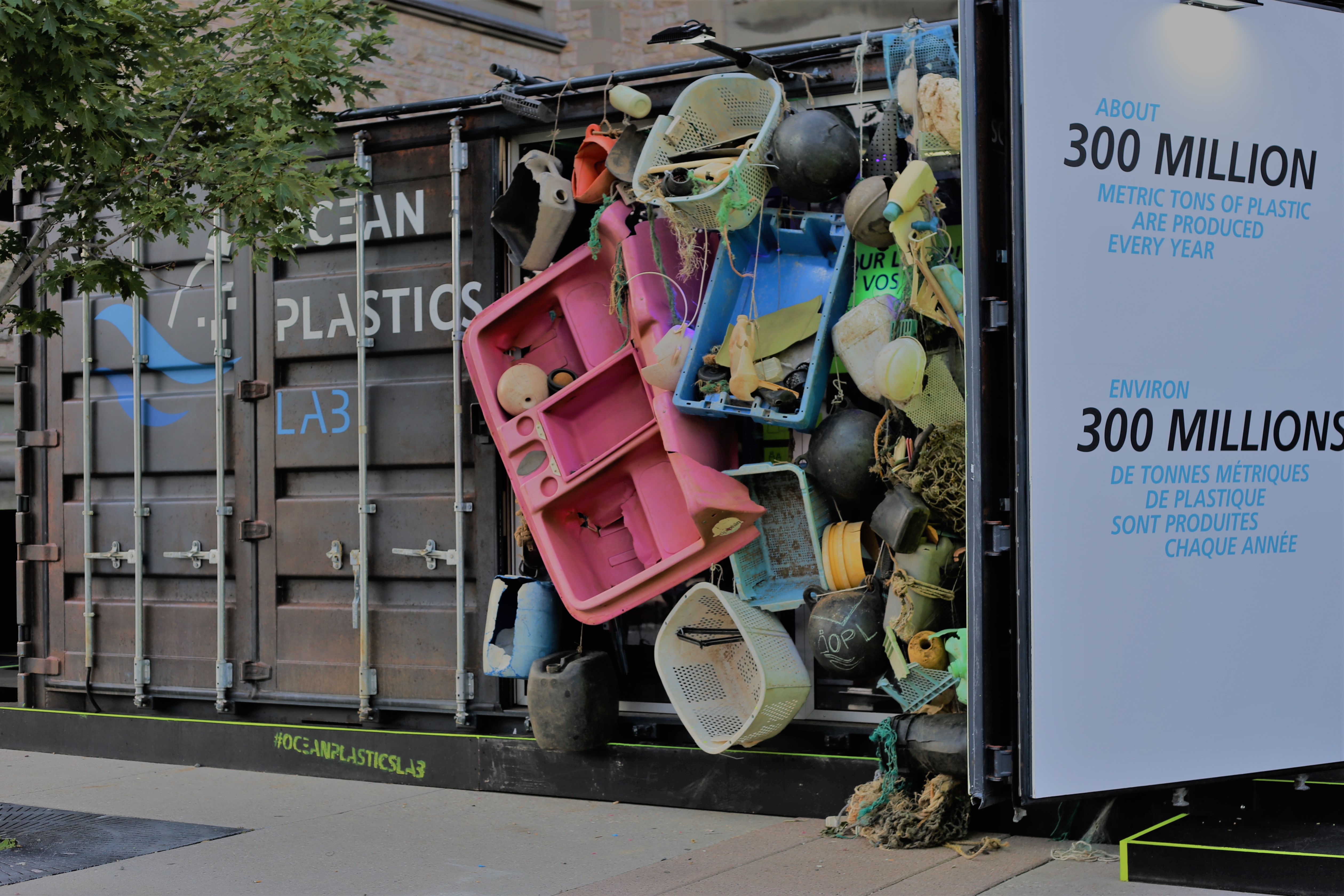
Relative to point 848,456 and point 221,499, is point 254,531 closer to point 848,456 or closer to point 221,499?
point 221,499

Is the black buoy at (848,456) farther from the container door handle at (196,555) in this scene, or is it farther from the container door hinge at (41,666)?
the container door hinge at (41,666)

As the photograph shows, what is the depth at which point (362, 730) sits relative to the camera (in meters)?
7.09

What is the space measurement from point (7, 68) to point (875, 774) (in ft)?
14.2

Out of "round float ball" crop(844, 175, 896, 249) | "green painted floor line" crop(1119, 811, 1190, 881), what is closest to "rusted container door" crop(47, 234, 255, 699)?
"round float ball" crop(844, 175, 896, 249)

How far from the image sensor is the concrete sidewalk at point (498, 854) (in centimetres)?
495

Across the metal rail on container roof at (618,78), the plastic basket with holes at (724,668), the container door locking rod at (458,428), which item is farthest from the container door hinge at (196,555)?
the plastic basket with holes at (724,668)

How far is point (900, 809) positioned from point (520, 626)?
197 centimetres

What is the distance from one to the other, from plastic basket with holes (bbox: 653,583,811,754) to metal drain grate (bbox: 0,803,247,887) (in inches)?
80.5

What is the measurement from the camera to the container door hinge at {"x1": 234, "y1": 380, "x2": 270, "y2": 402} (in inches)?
289

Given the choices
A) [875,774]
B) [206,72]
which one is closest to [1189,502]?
Result: [875,774]

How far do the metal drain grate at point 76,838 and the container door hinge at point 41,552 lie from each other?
1.73 meters

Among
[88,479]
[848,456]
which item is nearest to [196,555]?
[88,479]

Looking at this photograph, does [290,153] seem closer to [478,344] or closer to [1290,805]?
[478,344]

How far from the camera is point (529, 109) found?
6559mm
